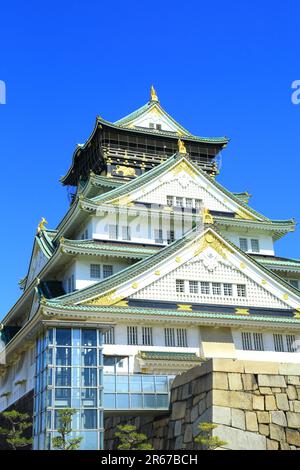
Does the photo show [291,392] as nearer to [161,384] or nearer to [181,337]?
[161,384]

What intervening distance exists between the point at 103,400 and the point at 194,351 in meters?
6.98

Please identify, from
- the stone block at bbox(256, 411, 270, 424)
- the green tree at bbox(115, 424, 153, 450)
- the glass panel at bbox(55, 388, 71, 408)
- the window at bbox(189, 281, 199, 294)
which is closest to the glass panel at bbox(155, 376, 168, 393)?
the green tree at bbox(115, 424, 153, 450)

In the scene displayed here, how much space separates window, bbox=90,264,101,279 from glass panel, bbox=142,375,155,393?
8.88 metres

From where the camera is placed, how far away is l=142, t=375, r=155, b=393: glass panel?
29078 millimetres

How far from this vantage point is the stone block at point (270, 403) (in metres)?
25.4

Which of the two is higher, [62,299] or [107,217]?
[107,217]

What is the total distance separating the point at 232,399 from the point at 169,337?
909 centimetres

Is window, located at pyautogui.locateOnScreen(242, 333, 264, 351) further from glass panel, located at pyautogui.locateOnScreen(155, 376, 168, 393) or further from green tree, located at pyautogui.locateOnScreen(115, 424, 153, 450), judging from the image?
green tree, located at pyautogui.locateOnScreen(115, 424, 153, 450)

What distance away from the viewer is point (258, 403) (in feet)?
83.3

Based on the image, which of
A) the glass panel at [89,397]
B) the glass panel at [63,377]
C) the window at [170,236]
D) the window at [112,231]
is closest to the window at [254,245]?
the window at [170,236]

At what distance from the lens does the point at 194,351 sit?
33688mm

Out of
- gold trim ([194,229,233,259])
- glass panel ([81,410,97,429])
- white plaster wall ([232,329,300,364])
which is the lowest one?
glass panel ([81,410,97,429])
